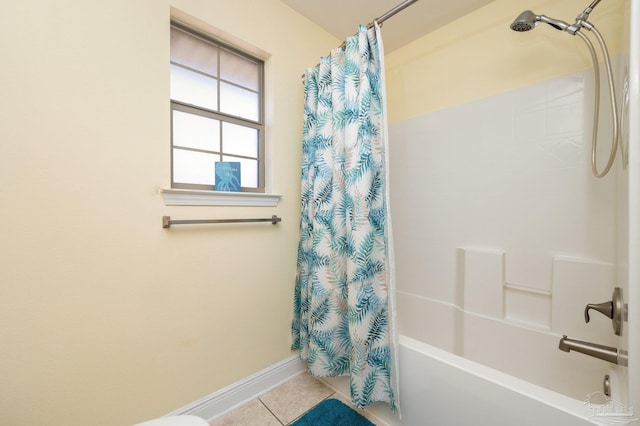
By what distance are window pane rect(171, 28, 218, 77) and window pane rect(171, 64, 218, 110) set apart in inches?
1.6

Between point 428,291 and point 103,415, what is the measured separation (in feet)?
6.16

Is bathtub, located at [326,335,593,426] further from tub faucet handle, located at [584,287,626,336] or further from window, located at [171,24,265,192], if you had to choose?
window, located at [171,24,265,192]

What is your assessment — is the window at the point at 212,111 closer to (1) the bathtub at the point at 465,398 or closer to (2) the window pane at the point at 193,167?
(2) the window pane at the point at 193,167

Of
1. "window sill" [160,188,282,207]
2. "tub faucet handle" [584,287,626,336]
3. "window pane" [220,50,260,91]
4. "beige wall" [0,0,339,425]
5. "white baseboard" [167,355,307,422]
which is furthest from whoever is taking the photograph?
"window pane" [220,50,260,91]

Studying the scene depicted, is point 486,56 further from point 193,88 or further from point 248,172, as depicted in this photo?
point 193,88

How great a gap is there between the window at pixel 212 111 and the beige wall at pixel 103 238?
16 centimetres

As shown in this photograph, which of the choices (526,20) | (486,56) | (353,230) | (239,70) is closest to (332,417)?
(353,230)

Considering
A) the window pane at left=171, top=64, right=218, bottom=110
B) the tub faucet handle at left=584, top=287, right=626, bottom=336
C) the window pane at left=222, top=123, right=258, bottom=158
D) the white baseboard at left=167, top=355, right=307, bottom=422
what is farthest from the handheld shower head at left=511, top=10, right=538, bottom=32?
the white baseboard at left=167, top=355, right=307, bottom=422

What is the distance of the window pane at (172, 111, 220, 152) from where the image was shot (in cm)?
133

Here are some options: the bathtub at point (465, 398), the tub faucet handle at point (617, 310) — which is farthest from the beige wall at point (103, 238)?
the tub faucet handle at point (617, 310)

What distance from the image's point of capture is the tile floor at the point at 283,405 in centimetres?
130

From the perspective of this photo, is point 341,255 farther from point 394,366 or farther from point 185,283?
point 185,283

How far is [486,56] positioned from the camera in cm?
160

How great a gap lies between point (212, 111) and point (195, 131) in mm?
148
